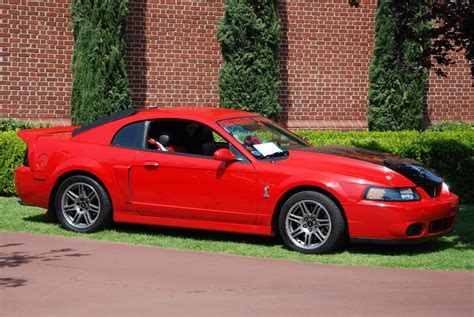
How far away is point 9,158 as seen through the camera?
12859mm

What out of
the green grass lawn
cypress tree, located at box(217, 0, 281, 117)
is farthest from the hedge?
cypress tree, located at box(217, 0, 281, 117)

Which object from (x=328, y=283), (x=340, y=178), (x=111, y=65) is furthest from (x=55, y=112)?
(x=328, y=283)

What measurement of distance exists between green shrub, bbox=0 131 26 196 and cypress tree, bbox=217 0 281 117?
5.26 m

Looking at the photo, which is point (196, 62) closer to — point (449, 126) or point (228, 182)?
point (449, 126)

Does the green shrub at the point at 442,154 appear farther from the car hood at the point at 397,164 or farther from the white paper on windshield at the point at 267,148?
the white paper on windshield at the point at 267,148

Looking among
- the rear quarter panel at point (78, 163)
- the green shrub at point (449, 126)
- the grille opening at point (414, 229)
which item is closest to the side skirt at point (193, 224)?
the rear quarter panel at point (78, 163)

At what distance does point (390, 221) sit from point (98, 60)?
8.79 meters

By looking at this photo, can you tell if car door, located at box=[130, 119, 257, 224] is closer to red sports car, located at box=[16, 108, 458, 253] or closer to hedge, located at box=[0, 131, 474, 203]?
red sports car, located at box=[16, 108, 458, 253]

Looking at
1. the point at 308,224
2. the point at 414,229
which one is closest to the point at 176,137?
the point at 308,224

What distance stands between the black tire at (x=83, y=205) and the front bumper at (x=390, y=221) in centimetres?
287

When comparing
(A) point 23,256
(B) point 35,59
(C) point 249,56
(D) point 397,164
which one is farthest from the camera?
(C) point 249,56

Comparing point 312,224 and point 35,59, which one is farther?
point 35,59

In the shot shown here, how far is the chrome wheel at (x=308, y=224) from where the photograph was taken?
912 cm

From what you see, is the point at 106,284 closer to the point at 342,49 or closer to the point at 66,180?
the point at 66,180
